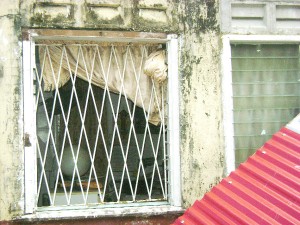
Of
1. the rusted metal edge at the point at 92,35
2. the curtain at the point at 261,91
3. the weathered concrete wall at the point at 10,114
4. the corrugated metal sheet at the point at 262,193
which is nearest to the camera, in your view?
the corrugated metal sheet at the point at 262,193

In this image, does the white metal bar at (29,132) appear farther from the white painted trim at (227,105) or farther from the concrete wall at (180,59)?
the white painted trim at (227,105)

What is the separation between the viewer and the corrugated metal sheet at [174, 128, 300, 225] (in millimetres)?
3373

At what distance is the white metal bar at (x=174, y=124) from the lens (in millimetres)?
5055

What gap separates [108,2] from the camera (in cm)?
501

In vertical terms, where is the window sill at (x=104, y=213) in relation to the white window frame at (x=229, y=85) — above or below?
below

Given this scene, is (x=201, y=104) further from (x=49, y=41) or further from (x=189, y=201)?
(x=49, y=41)

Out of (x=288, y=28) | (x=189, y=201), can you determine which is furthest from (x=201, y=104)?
(x=288, y=28)

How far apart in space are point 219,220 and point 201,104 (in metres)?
1.89

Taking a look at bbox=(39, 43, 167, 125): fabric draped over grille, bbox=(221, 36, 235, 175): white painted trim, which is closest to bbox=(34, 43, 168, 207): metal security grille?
bbox=(39, 43, 167, 125): fabric draped over grille

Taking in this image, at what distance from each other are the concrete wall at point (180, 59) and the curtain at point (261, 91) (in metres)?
0.31

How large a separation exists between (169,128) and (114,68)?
39.2 inches

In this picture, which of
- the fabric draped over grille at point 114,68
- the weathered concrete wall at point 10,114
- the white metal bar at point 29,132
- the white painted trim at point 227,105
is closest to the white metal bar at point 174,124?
the fabric draped over grille at point 114,68

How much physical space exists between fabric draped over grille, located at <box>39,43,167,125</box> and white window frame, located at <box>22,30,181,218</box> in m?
0.15

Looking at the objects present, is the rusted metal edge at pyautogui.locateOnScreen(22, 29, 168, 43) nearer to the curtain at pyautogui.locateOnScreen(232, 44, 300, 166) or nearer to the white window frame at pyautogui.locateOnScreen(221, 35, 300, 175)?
the white window frame at pyautogui.locateOnScreen(221, 35, 300, 175)
